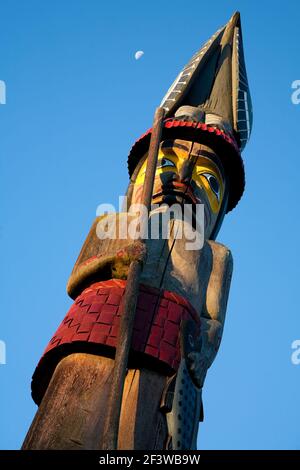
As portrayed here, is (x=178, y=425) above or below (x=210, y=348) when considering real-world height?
below

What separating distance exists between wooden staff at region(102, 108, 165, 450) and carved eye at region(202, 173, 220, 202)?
4.61 feet

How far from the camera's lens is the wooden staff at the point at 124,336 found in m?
3.70

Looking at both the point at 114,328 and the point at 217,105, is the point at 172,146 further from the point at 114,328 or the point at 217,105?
the point at 114,328

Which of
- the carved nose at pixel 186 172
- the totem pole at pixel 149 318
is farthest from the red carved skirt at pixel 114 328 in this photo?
the carved nose at pixel 186 172

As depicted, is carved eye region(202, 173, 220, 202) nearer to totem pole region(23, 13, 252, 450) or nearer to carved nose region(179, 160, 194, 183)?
totem pole region(23, 13, 252, 450)

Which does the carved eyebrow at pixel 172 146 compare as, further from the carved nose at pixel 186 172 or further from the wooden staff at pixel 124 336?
the wooden staff at pixel 124 336

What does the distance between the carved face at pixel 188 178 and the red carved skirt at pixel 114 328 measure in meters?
1.26

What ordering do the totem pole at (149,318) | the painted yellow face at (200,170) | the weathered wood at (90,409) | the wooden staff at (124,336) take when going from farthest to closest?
the painted yellow face at (200,170) → the totem pole at (149,318) → the weathered wood at (90,409) → the wooden staff at (124,336)

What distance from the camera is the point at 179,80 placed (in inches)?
307

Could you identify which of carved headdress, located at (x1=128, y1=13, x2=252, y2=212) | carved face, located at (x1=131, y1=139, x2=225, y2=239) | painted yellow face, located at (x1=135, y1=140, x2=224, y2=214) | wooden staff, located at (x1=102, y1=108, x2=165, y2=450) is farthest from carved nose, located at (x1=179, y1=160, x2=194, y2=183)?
wooden staff, located at (x1=102, y1=108, x2=165, y2=450)

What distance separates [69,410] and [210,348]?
1.29 metres
